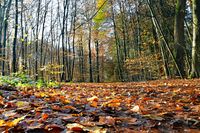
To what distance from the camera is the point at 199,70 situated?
9.24 m

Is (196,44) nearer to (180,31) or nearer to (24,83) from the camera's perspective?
(180,31)

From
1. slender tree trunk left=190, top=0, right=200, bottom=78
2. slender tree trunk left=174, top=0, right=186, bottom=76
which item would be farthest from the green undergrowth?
slender tree trunk left=174, top=0, right=186, bottom=76

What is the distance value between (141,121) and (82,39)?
3224 centimetres

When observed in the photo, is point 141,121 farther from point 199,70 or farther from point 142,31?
point 142,31

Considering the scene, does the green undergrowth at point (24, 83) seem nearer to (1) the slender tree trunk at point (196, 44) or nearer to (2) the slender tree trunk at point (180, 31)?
(1) the slender tree trunk at point (196, 44)

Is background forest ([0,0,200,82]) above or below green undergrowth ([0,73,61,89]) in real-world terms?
above

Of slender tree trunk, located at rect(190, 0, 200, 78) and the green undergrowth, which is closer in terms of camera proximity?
the green undergrowth

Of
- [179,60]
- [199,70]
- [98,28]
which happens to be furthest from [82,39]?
[199,70]

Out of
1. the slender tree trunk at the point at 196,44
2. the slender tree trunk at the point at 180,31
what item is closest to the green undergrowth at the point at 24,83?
the slender tree trunk at the point at 196,44

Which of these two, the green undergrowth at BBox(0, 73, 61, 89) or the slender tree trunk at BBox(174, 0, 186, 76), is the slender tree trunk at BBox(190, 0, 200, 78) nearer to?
the slender tree trunk at BBox(174, 0, 186, 76)

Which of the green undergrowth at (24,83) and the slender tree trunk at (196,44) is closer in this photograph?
the green undergrowth at (24,83)

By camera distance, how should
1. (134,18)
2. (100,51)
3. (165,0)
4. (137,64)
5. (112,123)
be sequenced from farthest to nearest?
(100,51)
(134,18)
(137,64)
(165,0)
(112,123)

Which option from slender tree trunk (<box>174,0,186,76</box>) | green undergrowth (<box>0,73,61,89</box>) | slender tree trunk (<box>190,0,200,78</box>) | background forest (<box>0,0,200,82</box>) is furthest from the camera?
background forest (<box>0,0,200,82</box>)

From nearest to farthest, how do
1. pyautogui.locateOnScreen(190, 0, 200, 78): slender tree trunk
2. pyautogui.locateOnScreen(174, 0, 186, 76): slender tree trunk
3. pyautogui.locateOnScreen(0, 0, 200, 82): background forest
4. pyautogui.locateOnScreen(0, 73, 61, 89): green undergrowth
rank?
pyautogui.locateOnScreen(0, 73, 61, 89): green undergrowth < pyautogui.locateOnScreen(190, 0, 200, 78): slender tree trunk < pyautogui.locateOnScreen(174, 0, 186, 76): slender tree trunk < pyautogui.locateOnScreen(0, 0, 200, 82): background forest
